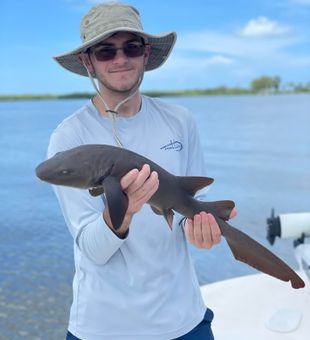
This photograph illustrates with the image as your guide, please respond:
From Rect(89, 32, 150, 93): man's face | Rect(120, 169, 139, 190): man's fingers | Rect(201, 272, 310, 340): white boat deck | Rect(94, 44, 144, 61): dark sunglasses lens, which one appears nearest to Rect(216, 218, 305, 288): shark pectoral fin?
Rect(120, 169, 139, 190): man's fingers

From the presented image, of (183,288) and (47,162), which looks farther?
(183,288)

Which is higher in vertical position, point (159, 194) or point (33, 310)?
point (159, 194)

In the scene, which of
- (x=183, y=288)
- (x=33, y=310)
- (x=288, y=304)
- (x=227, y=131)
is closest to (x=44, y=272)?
(x=33, y=310)

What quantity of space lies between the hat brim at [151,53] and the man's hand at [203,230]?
0.91 m

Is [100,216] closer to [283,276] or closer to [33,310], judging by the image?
[283,276]

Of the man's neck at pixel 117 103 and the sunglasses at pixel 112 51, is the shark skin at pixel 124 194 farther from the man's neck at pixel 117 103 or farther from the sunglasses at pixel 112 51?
the sunglasses at pixel 112 51

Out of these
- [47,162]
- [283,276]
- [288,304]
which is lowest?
[288,304]

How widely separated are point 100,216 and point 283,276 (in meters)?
0.84

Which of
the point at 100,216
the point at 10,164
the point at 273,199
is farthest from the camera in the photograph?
the point at 10,164

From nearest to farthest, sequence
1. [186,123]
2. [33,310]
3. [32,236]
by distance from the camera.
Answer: [186,123] → [33,310] → [32,236]

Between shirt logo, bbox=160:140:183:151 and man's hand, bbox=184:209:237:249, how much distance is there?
35 cm

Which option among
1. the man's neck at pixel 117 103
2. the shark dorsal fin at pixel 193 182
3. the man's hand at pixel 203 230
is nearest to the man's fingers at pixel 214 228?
the man's hand at pixel 203 230

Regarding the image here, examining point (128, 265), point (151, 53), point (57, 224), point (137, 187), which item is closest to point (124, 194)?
point (137, 187)

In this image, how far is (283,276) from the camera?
7.90 feet
